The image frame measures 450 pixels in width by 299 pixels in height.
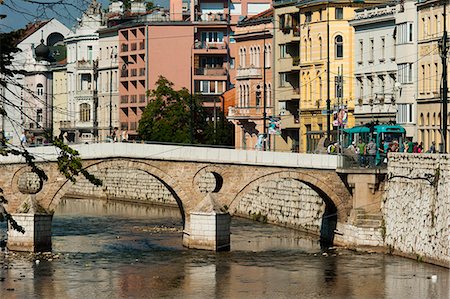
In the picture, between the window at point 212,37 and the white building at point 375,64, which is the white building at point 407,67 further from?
the window at point 212,37

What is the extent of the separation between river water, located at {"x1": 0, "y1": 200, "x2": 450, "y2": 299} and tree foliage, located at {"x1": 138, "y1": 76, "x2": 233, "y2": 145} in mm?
34300

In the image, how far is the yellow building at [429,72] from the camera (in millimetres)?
76250

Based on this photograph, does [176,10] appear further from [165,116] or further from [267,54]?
[267,54]

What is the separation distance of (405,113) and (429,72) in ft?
12.6

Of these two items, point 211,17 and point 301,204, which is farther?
point 211,17

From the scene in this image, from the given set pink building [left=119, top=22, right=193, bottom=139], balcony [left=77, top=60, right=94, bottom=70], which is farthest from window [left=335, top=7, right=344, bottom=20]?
balcony [left=77, top=60, right=94, bottom=70]

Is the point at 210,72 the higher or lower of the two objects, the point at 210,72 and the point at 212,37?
the lower

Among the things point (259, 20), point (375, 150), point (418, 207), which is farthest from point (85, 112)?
point (418, 207)

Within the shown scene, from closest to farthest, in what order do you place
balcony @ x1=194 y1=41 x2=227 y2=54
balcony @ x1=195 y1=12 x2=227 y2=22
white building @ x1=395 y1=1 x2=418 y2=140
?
white building @ x1=395 y1=1 x2=418 y2=140
balcony @ x1=194 y1=41 x2=227 y2=54
balcony @ x1=195 y1=12 x2=227 y2=22

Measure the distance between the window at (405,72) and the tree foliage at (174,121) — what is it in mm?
28996

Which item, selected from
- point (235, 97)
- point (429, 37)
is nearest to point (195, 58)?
point (235, 97)

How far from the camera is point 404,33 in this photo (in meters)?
80.9

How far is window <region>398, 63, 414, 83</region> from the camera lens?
80.4 meters

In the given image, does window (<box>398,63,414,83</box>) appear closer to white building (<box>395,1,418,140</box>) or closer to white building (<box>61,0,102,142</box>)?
white building (<box>395,1,418,140</box>)
